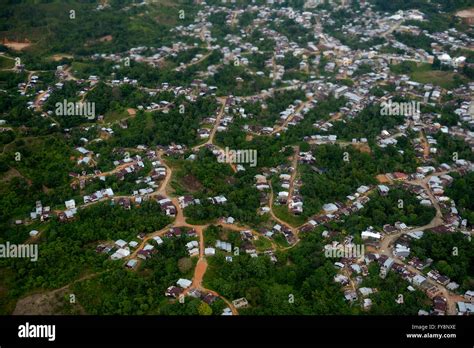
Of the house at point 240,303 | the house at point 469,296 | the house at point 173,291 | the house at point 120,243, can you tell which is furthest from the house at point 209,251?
the house at point 469,296

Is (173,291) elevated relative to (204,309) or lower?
lower

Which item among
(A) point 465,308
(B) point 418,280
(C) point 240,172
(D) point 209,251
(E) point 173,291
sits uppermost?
(A) point 465,308

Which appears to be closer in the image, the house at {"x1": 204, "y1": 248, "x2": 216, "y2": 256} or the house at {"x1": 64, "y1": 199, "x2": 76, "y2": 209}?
the house at {"x1": 204, "y1": 248, "x2": 216, "y2": 256}

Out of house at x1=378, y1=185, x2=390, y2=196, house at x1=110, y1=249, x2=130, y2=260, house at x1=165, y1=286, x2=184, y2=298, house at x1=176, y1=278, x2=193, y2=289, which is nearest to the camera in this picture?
house at x1=165, y1=286, x2=184, y2=298

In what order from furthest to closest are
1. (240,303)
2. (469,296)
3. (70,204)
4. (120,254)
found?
(70,204), (120,254), (469,296), (240,303)

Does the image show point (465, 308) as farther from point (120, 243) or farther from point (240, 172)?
point (120, 243)

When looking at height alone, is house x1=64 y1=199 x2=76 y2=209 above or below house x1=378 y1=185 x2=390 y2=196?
below

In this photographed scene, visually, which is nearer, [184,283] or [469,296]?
[469,296]

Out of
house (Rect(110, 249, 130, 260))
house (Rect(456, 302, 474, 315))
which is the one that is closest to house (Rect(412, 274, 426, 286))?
house (Rect(456, 302, 474, 315))

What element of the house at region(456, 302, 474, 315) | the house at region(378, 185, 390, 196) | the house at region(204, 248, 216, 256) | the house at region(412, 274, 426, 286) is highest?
the house at region(378, 185, 390, 196)

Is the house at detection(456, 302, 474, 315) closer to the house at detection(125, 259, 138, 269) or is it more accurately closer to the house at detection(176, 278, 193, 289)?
the house at detection(176, 278, 193, 289)

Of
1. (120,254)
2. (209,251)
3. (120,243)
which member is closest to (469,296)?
(209,251)
